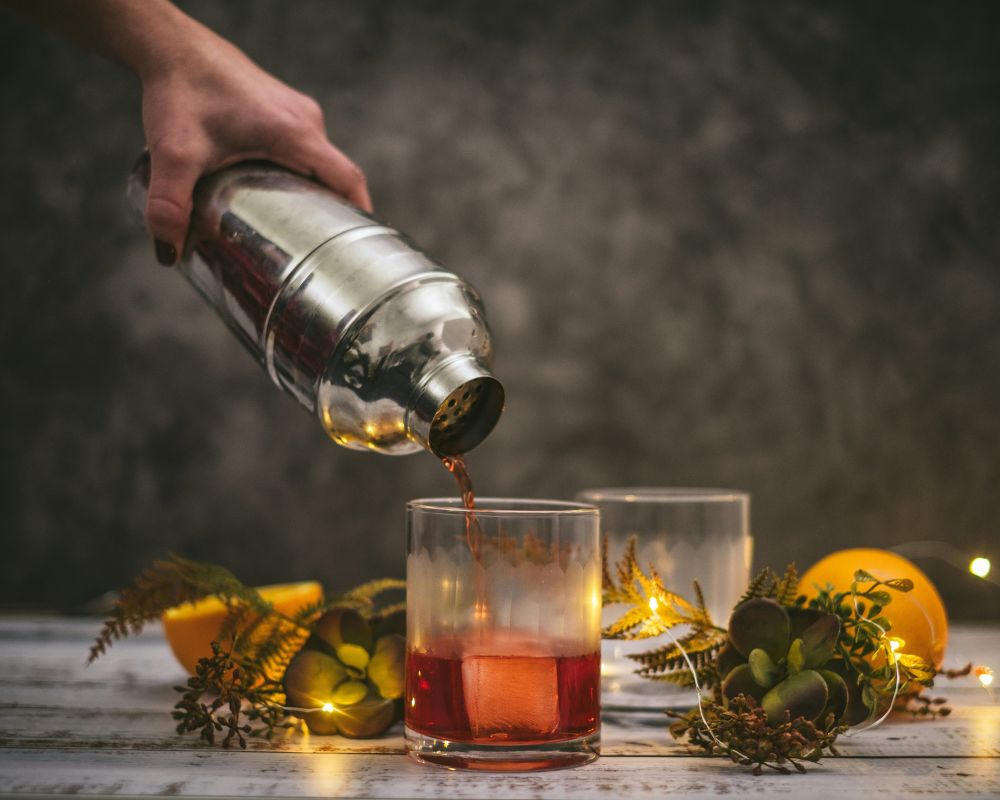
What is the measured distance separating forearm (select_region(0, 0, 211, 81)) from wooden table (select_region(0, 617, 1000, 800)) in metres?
0.54

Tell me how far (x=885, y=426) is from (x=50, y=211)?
1.32 m

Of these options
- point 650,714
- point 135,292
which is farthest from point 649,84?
point 650,714

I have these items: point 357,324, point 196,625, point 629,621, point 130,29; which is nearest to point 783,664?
point 629,621

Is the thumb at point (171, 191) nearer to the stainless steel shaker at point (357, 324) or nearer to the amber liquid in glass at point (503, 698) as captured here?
the stainless steel shaker at point (357, 324)

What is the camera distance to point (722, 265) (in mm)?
1642

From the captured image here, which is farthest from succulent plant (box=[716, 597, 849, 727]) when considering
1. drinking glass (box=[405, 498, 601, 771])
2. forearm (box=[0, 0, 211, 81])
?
forearm (box=[0, 0, 211, 81])

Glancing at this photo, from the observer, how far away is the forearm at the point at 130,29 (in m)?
0.93

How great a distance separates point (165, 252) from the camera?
91 centimetres

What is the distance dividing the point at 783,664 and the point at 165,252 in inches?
23.1

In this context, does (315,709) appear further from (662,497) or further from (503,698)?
(662,497)

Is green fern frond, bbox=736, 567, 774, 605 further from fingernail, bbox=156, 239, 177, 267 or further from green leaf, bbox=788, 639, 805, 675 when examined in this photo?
fingernail, bbox=156, 239, 177, 267

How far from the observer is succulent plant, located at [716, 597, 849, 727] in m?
0.68

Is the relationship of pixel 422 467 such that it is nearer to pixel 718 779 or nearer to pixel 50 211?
pixel 50 211

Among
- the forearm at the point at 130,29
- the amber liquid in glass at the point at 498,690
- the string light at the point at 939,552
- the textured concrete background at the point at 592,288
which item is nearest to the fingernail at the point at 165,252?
the forearm at the point at 130,29
